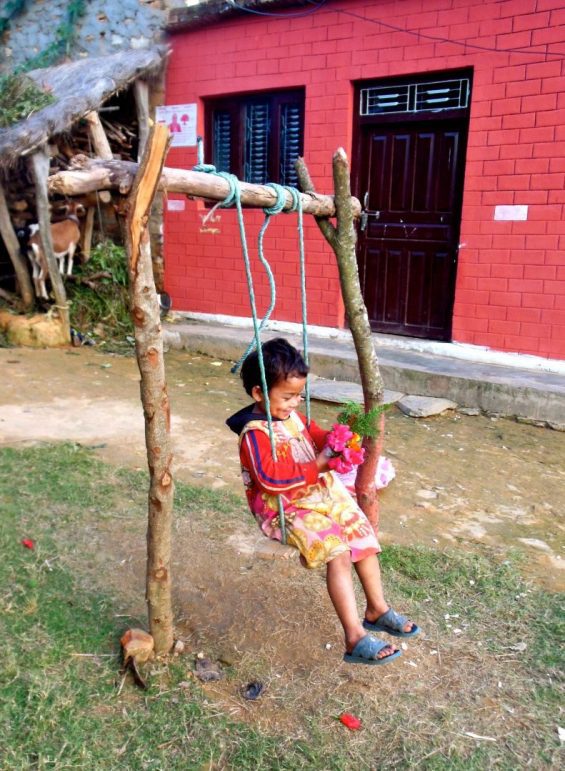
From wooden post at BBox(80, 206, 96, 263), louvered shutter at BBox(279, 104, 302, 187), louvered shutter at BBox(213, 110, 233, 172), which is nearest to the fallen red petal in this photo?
louvered shutter at BBox(279, 104, 302, 187)

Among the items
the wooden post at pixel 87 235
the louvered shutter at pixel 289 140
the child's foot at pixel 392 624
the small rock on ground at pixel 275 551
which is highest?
the louvered shutter at pixel 289 140

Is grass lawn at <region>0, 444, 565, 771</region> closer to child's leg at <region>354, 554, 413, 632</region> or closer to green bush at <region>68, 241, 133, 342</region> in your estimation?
child's leg at <region>354, 554, 413, 632</region>

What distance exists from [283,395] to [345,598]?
0.71 metres

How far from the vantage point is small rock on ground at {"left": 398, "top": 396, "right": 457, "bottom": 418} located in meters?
5.68

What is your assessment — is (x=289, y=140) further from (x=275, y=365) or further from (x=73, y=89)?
(x=275, y=365)

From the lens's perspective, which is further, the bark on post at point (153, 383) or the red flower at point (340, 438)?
the red flower at point (340, 438)

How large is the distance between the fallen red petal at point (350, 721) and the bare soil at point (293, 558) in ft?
0.14

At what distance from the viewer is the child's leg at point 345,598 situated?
2.24 meters

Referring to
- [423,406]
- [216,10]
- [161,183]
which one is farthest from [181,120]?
[161,183]

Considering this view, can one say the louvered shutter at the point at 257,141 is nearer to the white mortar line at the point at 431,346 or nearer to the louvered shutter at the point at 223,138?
the louvered shutter at the point at 223,138

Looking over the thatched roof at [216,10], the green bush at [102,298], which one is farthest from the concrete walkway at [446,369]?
the thatched roof at [216,10]

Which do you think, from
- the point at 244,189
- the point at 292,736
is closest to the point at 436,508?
the point at 292,736

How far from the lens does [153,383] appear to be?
228 centimetres

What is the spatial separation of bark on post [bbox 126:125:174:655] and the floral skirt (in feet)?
1.16
